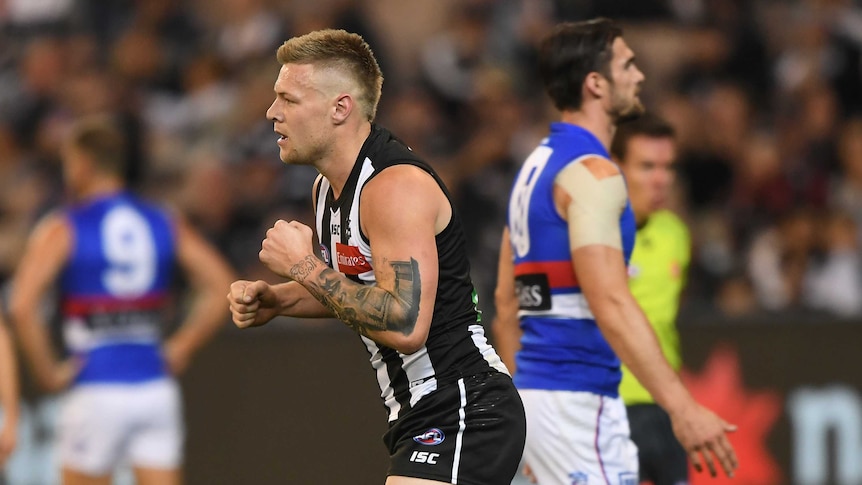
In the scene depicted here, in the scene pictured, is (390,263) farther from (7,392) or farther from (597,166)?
(7,392)

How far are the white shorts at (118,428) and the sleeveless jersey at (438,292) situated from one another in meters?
3.30

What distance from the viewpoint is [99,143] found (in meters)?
7.73

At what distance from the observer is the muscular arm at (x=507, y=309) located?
5.98m

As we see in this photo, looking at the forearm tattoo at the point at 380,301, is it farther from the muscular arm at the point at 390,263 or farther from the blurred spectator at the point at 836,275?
the blurred spectator at the point at 836,275

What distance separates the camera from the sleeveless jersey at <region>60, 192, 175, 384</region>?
7.73m

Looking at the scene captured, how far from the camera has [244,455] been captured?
9.34 m

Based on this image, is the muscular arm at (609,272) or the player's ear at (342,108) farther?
the muscular arm at (609,272)

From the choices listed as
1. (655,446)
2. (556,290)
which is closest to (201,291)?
(655,446)

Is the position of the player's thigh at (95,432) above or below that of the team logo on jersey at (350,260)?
below

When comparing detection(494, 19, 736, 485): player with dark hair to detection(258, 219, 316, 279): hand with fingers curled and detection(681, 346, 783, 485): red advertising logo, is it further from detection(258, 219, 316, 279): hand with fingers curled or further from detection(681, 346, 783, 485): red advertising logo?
detection(681, 346, 783, 485): red advertising logo

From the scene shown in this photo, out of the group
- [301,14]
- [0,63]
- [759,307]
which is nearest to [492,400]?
[759,307]

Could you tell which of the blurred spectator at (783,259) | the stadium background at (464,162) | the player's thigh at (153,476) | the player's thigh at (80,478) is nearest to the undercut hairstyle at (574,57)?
the player's thigh at (153,476)

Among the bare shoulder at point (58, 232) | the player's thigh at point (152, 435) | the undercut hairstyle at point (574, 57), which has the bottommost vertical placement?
the player's thigh at point (152, 435)

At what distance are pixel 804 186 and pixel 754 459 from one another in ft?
9.48
